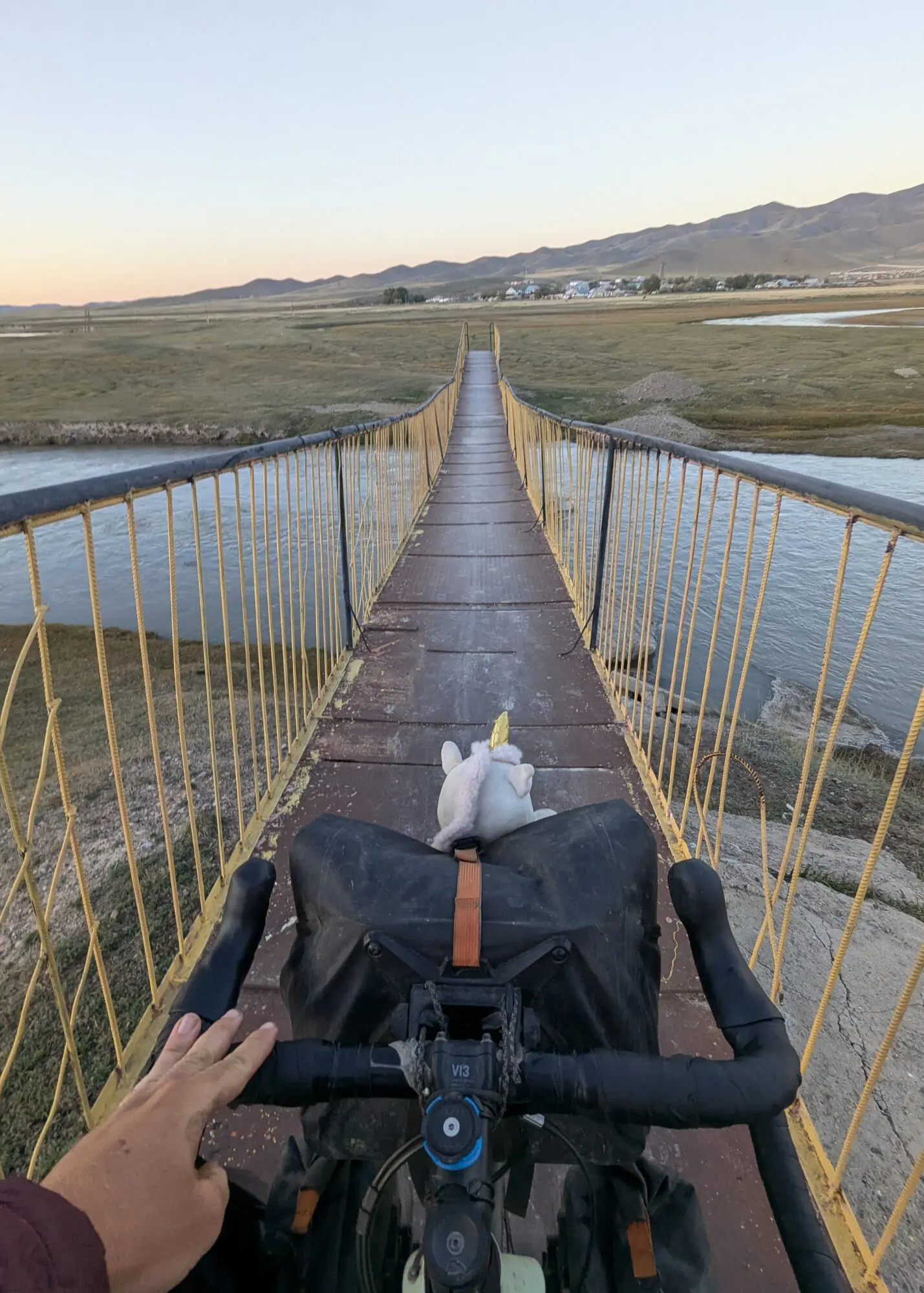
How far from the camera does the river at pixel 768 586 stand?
26.8 ft

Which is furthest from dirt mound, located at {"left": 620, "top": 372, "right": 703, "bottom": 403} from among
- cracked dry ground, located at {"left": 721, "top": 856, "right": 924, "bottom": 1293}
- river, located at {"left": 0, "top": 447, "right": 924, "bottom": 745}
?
cracked dry ground, located at {"left": 721, "top": 856, "right": 924, "bottom": 1293}

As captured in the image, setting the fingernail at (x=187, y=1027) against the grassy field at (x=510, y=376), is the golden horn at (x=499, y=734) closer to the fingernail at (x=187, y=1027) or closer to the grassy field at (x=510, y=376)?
the fingernail at (x=187, y=1027)

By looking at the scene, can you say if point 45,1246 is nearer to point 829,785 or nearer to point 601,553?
point 601,553

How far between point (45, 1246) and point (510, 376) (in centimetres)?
3427

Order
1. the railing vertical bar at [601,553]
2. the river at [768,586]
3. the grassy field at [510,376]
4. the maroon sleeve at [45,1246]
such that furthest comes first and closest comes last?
the grassy field at [510,376]
the river at [768,586]
the railing vertical bar at [601,553]
the maroon sleeve at [45,1246]

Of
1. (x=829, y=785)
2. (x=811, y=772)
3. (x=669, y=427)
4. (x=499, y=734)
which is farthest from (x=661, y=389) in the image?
(x=499, y=734)

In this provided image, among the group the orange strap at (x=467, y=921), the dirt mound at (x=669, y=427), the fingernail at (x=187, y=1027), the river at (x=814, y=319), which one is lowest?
the dirt mound at (x=669, y=427)

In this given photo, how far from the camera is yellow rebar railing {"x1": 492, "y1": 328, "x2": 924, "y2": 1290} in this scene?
169cm

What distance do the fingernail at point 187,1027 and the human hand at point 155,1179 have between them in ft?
0.22

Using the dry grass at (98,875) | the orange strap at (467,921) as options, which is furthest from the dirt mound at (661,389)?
the orange strap at (467,921)

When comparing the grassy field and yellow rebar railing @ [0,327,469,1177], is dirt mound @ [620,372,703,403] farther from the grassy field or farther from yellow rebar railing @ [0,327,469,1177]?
yellow rebar railing @ [0,327,469,1177]

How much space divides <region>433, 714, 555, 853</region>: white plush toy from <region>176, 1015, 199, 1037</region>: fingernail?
64 cm

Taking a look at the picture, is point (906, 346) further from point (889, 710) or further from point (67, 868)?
point (67, 868)

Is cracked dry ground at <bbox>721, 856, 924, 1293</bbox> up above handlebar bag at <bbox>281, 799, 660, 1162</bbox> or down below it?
below
